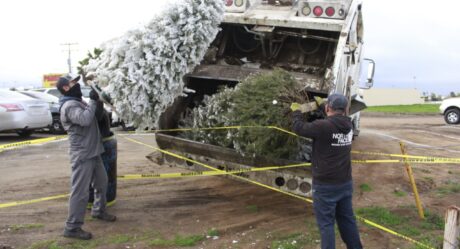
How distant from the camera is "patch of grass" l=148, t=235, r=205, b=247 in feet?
16.5

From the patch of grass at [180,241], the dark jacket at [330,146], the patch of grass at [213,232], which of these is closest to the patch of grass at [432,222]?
the dark jacket at [330,146]

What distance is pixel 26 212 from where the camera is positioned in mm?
6004

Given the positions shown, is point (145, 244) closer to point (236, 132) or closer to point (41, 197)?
point (236, 132)

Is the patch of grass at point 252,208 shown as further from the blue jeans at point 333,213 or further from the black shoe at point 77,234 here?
the black shoe at point 77,234

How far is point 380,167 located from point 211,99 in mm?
4242

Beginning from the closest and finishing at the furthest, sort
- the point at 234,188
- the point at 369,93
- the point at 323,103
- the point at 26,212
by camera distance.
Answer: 1. the point at 323,103
2. the point at 26,212
3. the point at 234,188
4. the point at 369,93

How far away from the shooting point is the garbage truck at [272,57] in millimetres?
5777

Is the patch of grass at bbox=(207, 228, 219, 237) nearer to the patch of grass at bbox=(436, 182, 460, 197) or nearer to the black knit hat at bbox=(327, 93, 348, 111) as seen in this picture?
the black knit hat at bbox=(327, 93, 348, 111)

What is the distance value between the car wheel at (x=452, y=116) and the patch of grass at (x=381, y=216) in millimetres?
14399

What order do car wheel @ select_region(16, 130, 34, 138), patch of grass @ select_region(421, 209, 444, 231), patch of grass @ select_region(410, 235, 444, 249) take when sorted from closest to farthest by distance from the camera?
1. patch of grass @ select_region(410, 235, 444, 249)
2. patch of grass @ select_region(421, 209, 444, 231)
3. car wheel @ select_region(16, 130, 34, 138)

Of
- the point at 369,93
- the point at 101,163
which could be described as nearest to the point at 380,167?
the point at 101,163

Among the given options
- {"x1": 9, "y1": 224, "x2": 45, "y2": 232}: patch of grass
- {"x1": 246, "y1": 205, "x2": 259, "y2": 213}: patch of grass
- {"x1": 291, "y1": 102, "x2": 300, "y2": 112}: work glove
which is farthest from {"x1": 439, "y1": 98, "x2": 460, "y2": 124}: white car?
{"x1": 9, "y1": 224, "x2": 45, "y2": 232}: patch of grass

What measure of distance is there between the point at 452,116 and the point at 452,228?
16.6 metres

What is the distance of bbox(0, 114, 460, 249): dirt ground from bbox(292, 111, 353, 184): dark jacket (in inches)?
35.5
